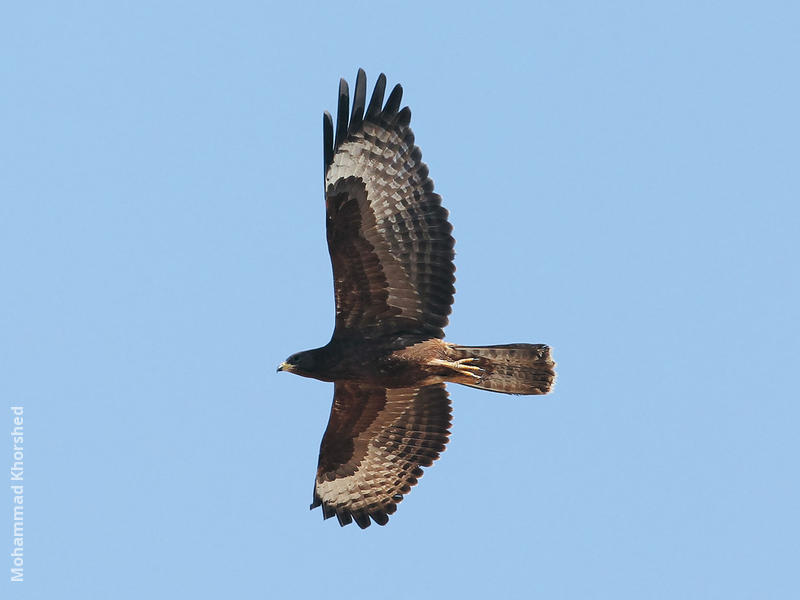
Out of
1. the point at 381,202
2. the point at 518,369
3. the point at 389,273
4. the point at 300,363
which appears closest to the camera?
the point at 381,202

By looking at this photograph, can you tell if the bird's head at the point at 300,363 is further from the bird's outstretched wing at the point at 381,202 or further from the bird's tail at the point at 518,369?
the bird's tail at the point at 518,369

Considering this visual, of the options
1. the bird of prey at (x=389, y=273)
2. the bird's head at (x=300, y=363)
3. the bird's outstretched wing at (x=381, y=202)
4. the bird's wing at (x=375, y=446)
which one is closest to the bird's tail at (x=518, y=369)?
the bird of prey at (x=389, y=273)

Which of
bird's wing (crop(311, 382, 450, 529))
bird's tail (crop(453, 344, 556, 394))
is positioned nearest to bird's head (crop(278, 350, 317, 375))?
bird's wing (crop(311, 382, 450, 529))

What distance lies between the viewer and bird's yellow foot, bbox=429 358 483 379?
48.1ft

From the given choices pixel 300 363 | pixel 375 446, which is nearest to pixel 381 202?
pixel 300 363

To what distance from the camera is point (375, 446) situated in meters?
15.8

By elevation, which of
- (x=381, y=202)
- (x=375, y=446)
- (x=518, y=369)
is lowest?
(x=375, y=446)

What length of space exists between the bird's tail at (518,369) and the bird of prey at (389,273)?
1cm

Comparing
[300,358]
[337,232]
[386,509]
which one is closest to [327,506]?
[386,509]

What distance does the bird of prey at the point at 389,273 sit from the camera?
47.7 ft

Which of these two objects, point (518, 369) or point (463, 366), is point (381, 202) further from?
point (518, 369)

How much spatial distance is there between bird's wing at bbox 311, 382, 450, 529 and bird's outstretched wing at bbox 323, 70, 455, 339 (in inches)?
57.9

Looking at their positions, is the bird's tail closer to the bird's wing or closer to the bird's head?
the bird's wing

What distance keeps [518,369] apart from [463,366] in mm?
631
